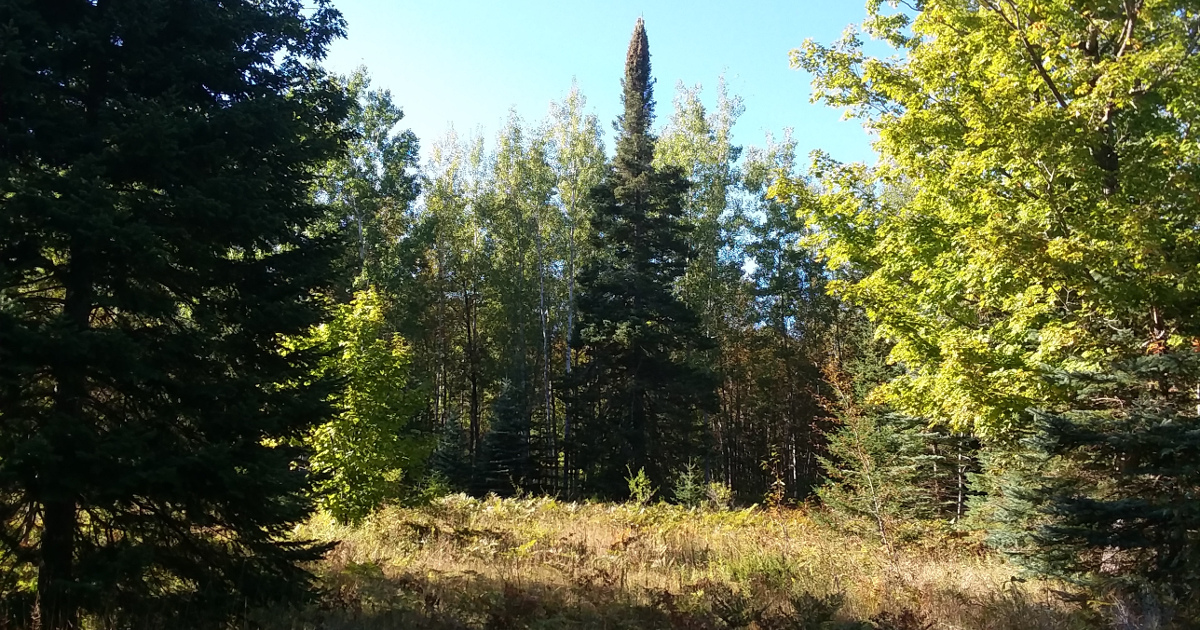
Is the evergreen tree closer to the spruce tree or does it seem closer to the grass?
the spruce tree

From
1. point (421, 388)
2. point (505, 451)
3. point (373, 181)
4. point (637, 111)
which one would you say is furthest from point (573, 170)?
point (421, 388)

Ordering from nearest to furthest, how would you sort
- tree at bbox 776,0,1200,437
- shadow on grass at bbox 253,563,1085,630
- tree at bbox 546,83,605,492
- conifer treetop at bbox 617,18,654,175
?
shadow on grass at bbox 253,563,1085,630 < tree at bbox 776,0,1200,437 < conifer treetop at bbox 617,18,654,175 < tree at bbox 546,83,605,492

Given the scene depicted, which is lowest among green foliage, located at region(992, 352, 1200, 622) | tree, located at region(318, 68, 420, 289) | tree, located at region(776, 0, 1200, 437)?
green foliage, located at region(992, 352, 1200, 622)

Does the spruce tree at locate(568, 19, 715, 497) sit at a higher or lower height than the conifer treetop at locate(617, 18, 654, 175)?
lower

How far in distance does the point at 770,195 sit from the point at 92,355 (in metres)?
7.70

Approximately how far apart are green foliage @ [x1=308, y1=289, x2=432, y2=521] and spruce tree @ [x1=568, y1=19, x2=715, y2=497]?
13.0m

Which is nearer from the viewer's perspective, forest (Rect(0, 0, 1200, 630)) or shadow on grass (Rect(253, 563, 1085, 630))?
forest (Rect(0, 0, 1200, 630))

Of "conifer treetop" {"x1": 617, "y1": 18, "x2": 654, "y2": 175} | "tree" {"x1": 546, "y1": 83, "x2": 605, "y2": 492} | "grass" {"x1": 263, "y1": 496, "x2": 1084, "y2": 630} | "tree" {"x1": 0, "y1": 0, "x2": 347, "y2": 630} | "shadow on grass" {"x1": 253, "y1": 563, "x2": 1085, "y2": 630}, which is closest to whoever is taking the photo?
"tree" {"x1": 0, "y1": 0, "x2": 347, "y2": 630}

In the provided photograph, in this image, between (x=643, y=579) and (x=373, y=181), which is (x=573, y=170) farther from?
(x=643, y=579)

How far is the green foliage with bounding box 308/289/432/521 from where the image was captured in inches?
400

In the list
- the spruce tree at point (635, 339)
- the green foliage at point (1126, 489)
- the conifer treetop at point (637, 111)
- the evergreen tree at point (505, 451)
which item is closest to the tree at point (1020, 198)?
the green foliage at point (1126, 489)

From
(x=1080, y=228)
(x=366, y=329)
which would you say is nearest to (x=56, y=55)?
(x=366, y=329)

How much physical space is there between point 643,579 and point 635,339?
16121 mm

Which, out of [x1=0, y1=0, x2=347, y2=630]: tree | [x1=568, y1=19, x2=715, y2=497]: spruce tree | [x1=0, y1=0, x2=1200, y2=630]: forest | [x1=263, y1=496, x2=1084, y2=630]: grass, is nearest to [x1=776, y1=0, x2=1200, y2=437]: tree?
[x1=0, y1=0, x2=1200, y2=630]: forest
